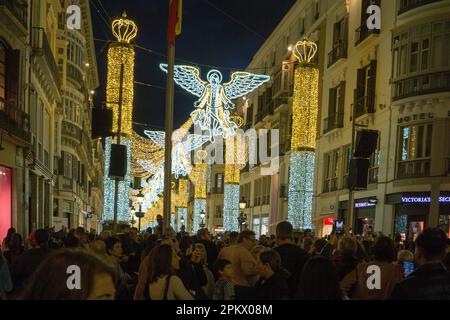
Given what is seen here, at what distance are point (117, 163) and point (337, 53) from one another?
765 inches

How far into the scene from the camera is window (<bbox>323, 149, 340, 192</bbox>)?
3122cm

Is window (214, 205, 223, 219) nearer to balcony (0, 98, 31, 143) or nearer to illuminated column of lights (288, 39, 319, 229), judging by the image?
illuminated column of lights (288, 39, 319, 229)

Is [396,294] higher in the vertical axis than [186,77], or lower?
lower

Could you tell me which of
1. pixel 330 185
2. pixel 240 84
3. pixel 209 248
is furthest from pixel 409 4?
pixel 209 248

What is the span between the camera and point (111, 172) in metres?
15.4

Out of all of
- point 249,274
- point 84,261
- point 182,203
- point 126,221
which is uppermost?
point 84,261

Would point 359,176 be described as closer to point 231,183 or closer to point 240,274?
point 240,274

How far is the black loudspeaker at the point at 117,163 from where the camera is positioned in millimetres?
15336

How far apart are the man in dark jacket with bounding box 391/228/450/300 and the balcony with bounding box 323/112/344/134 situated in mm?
25958

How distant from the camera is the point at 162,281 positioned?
542cm
